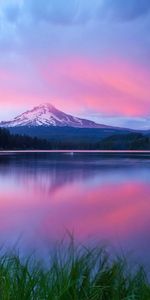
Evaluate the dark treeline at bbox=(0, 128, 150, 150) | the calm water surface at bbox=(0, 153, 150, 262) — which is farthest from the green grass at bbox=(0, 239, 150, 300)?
the dark treeline at bbox=(0, 128, 150, 150)

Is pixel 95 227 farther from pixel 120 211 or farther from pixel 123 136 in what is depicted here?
pixel 123 136

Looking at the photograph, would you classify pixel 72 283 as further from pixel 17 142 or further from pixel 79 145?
pixel 79 145

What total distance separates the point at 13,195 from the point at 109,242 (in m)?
8.64

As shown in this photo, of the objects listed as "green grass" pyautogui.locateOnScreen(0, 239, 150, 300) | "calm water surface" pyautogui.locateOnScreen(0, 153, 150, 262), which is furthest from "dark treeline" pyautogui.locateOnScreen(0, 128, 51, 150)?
"green grass" pyautogui.locateOnScreen(0, 239, 150, 300)

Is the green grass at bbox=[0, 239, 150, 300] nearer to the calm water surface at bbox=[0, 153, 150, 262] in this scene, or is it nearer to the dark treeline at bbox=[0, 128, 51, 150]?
the calm water surface at bbox=[0, 153, 150, 262]

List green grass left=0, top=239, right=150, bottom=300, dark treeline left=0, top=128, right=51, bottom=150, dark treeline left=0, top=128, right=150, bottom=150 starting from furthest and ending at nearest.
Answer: dark treeline left=0, top=128, right=150, bottom=150, dark treeline left=0, top=128, right=51, bottom=150, green grass left=0, top=239, right=150, bottom=300

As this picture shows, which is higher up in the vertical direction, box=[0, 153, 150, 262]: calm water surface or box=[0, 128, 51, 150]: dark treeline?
box=[0, 128, 51, 150]: dark treeline

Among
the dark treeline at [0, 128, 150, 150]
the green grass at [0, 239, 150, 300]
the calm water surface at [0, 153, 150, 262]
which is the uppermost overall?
the dark treeline at [0, 128, 150, 150]

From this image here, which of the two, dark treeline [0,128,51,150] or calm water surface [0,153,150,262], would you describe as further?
dark treeline [0,128,51,150]

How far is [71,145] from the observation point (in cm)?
13688

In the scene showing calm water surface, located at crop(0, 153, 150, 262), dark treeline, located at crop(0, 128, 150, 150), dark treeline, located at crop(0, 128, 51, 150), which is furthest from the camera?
dark treeline, located at crop(0, 128, 150, 150)

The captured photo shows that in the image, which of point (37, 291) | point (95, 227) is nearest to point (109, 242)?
point (95, 227)

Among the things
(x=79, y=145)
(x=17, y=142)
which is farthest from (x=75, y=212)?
(x=79, y=145)

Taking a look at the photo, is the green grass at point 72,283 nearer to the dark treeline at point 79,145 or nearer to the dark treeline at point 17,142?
the dark treeline at point 17,142
